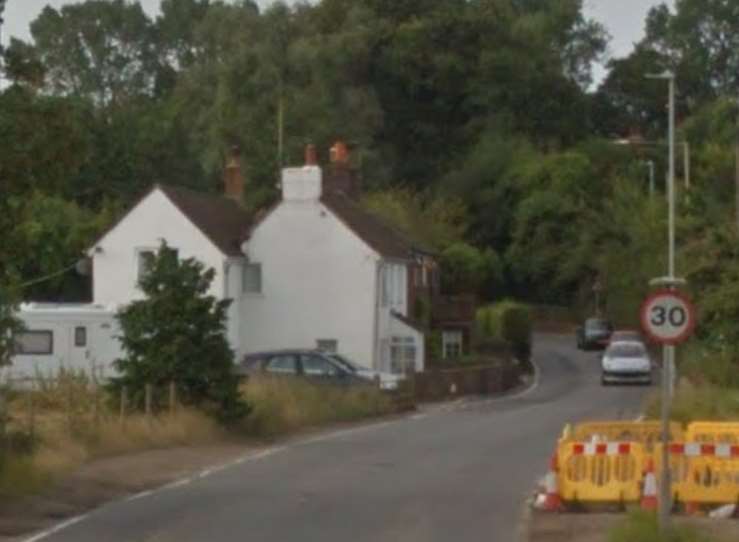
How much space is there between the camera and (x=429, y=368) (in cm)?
7231

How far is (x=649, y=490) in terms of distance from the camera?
990 inches

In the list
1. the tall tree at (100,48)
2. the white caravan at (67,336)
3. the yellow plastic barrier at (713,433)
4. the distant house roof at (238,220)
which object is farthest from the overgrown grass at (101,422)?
the tall tree at (100,48)

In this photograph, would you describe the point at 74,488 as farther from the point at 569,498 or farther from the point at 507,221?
the point at 507,221

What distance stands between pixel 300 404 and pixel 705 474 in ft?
71.7

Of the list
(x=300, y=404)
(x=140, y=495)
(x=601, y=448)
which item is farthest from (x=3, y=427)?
(x=300, y=404)

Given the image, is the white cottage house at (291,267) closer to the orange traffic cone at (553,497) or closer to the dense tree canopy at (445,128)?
the dense tree canopy at (445,128)

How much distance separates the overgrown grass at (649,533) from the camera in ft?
67.9

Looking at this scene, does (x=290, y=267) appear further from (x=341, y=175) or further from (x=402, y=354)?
(x=341, y=175)

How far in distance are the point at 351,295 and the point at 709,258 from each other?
23.3 meters

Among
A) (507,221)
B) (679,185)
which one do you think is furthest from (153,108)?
(679,185)

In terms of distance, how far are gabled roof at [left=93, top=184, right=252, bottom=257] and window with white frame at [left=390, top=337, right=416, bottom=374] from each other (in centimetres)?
587

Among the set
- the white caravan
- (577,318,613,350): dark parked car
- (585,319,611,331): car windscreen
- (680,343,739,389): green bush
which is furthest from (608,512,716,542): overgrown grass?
(585,319,611,331): car windscreen

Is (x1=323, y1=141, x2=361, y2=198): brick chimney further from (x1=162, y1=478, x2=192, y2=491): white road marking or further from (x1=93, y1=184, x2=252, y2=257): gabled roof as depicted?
(x1=162, y1=478, x2=192, y2=491): white road marking

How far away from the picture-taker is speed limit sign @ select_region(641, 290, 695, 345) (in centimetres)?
2205
